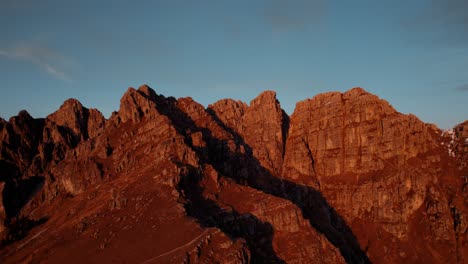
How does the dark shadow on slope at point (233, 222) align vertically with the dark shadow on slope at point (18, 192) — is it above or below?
below

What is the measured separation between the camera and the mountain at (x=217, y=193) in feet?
400

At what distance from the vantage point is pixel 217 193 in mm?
146250

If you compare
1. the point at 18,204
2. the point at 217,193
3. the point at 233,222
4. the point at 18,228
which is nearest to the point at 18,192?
the point at 18,204

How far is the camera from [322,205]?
18438cm

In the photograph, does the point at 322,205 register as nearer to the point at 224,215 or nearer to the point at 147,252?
the point at 224,215

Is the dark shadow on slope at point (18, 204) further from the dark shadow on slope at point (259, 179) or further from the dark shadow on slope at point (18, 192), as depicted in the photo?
the dark shadow on slope at point (259, 179)

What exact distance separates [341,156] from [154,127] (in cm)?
8272

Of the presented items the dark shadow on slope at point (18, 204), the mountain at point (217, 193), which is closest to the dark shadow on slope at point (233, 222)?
the mountain at point (217, 193)

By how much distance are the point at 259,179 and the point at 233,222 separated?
57130mm

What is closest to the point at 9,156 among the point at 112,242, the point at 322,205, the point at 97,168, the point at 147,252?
the point at 97,168

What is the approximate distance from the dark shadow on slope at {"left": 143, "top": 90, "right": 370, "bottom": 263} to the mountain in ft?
2.04

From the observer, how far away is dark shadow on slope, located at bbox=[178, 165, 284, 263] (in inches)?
4980

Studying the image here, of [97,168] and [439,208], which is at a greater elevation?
[97,168]

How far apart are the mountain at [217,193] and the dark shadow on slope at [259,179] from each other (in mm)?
623
